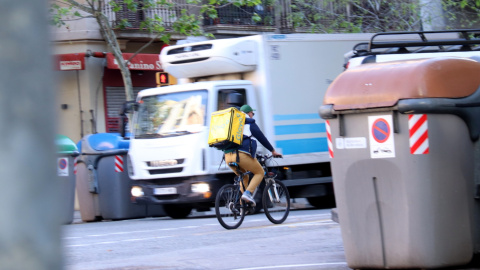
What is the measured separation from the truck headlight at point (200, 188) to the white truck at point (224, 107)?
0.02m

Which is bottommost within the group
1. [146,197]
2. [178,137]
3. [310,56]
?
[146,197]

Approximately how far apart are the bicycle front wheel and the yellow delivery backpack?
112cm

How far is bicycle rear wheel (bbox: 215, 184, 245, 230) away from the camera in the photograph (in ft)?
36.5

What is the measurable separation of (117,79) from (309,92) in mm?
12234

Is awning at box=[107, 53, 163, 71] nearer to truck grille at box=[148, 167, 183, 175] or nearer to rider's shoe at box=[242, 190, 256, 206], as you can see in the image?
truck grille at box=[148, 167, 183, 175]

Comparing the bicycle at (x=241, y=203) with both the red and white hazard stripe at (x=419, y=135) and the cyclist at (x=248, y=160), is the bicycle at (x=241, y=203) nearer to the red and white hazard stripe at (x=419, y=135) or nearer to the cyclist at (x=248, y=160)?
the cyclist at (x=248, y=160)

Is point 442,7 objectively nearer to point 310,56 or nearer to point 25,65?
point 310,56

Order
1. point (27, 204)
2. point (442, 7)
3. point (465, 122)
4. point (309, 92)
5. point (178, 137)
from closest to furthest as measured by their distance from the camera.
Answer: point (27, 204) → point (465, 122) → point (178, 137) → point (309, 92) → point (442, 7)

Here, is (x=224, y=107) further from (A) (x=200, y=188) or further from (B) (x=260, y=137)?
(B) (x=260, y=137)

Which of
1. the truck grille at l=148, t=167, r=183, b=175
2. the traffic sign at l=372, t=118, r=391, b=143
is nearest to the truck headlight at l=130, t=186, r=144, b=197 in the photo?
the truck grille at l=148, t=167, r=183, b=175

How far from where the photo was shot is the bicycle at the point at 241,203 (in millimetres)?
11125

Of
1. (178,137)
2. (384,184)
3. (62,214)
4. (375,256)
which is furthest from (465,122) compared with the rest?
(178,137)

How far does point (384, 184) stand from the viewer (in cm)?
625

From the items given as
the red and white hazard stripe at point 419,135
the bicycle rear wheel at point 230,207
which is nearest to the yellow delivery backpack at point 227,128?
the bicycle rear wheel at point 230,207
